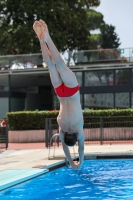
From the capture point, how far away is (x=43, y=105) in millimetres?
41344

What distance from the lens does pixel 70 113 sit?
35.9ft

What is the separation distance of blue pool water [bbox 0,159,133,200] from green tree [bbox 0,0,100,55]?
25.9m

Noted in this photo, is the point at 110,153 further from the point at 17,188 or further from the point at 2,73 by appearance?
the point at 2,73

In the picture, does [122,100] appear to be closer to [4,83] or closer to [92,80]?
[92,80]

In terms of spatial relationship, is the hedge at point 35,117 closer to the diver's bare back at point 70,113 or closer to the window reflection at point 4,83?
the window reflection at point 4,83

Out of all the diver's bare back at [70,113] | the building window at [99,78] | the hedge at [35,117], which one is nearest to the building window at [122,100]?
the building window at [99,78]

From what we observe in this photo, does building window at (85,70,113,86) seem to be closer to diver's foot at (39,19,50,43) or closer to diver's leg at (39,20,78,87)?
diver's leg at (39,20,78,87)

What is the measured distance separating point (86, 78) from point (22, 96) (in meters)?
7.43

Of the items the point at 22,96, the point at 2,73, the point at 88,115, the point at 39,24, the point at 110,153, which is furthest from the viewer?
the point at 22,96

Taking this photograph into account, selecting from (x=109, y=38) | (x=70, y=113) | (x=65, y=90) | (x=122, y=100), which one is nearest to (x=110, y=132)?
(x=122, y=100)

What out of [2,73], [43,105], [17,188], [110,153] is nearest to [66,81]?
[17,188]

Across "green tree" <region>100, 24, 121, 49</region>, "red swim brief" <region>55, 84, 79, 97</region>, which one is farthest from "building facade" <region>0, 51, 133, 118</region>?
"green tree" <region>100, 24, 121, 49</region>

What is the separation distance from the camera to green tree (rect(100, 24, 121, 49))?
73.4m

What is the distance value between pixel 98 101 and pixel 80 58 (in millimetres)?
3432
